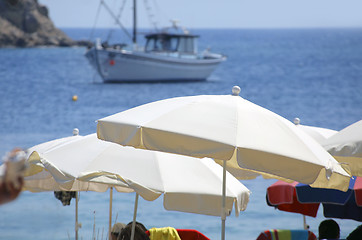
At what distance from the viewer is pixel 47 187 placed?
5469 mm

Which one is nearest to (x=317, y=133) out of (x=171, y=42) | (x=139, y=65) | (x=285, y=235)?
(x=285, y=235)

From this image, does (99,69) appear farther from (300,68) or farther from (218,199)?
(218,199)

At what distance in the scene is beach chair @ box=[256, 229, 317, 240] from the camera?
5.18m

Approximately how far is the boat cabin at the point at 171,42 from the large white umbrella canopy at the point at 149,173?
37593mm

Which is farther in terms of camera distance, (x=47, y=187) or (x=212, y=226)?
(x=212, y=226)

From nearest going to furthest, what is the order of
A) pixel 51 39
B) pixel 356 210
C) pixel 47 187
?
pixel 47 187
pixel 356 210
pixel 51 39

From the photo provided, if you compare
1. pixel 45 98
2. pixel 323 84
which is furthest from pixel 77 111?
pixel 323 84

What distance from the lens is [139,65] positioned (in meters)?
45.2

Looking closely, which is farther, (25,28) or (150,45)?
(25,28)

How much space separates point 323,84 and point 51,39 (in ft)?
214

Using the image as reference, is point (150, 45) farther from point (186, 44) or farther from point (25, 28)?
point (25, 28)

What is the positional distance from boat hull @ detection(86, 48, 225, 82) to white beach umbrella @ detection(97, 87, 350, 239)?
39.8 m

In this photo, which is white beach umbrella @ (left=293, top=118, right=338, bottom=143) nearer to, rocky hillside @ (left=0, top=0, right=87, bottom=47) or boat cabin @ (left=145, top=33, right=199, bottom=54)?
boat cabin @ (left=145, top=33, right=199, bottom=54)

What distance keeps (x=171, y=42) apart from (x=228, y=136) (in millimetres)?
39481
